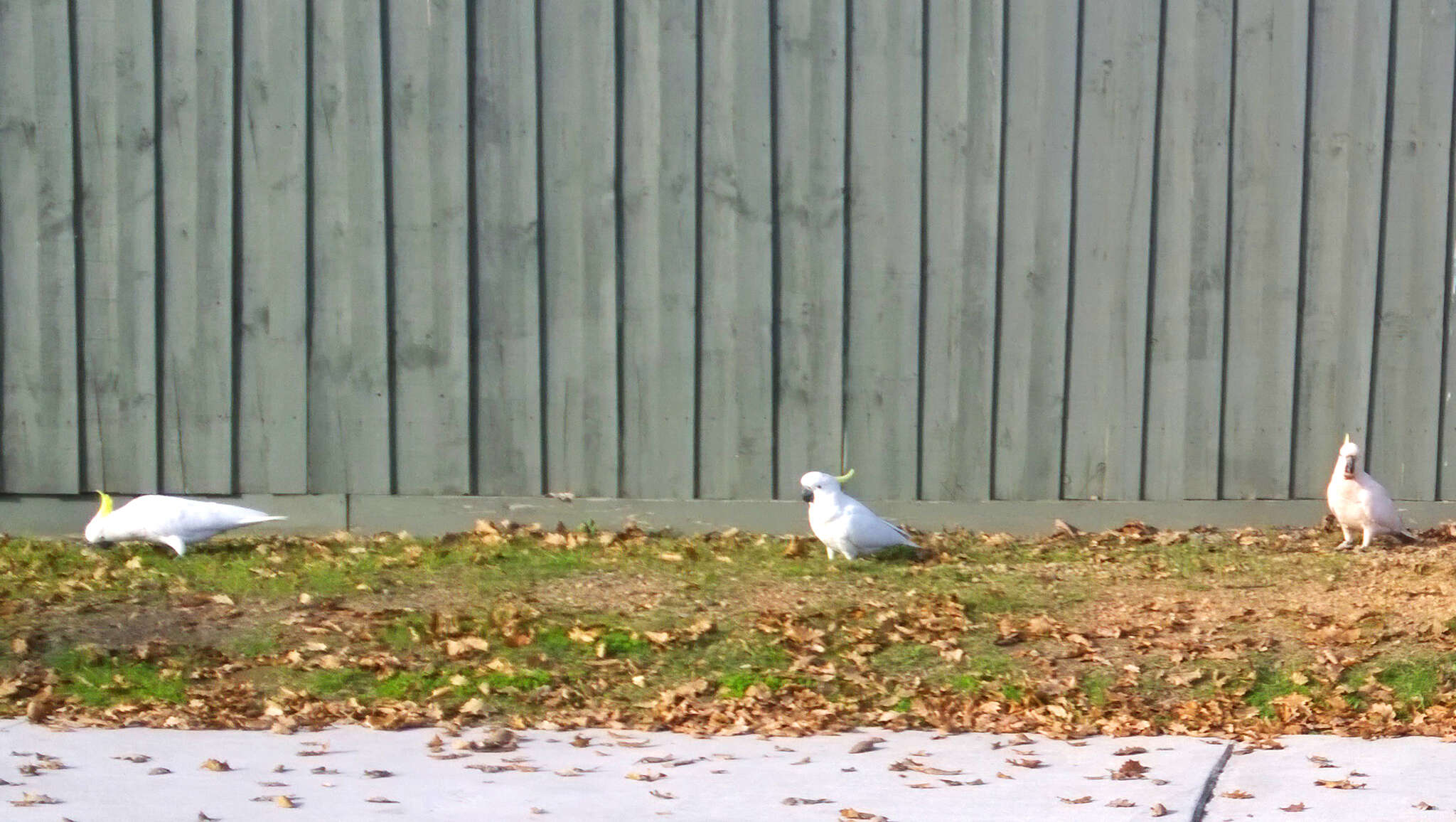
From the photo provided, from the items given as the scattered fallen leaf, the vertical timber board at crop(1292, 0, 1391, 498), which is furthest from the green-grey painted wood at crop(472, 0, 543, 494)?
the scattered fallen leaf

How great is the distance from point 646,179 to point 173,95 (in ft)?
7.40

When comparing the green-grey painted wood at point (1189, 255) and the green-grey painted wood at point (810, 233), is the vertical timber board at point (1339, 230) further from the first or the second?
the green-grey painted wood at point (810, 233)

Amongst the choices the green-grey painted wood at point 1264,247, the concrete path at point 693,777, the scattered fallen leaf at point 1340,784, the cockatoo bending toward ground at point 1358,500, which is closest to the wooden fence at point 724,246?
the green-grey painted wood at point 1264,247

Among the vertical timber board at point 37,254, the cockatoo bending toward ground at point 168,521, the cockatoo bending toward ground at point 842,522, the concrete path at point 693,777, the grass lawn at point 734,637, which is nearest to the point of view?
the concrete path at point 693,777

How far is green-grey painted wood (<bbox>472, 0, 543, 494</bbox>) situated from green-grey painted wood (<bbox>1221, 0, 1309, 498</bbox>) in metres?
3.34

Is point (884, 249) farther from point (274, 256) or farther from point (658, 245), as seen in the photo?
point (274, 256)

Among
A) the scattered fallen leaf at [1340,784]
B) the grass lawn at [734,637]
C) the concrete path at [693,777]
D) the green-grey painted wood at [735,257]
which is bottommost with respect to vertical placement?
the concrete path at [693,777]

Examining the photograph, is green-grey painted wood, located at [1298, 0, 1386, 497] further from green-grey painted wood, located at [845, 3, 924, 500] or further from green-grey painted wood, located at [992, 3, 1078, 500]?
green-grey painted wood, located at [845, 3, 924, 500]

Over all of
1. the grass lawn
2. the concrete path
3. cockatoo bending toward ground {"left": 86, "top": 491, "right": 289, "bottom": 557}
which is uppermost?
cockatoo bending toward ground {"left": 86, "top": 491, "right": 289, "bottom": 557}

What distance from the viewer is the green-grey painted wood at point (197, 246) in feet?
25.1

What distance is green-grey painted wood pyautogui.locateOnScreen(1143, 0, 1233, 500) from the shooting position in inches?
303

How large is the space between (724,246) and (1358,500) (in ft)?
10.2

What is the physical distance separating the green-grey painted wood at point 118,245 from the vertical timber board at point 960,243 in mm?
3696

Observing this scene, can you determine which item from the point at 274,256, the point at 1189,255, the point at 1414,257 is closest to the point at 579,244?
the point at 274,256
